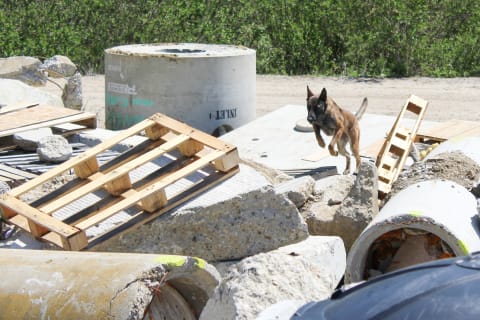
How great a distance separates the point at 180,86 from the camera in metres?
9.64

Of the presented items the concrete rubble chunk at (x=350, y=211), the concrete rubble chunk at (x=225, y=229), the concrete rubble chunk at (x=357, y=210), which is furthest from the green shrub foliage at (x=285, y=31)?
the concrete rubble chunk at (x=225, y=229)

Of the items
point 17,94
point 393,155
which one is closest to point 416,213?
point 393,155

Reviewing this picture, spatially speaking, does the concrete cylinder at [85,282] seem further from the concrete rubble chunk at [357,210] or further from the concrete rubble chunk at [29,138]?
the concrete rubble chunk at [29,138]

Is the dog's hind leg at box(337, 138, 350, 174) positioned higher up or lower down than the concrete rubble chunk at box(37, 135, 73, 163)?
lower down

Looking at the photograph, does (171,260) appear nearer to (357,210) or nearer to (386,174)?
(357,210)

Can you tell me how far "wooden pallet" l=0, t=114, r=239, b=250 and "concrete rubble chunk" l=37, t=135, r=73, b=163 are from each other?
2.44 ft

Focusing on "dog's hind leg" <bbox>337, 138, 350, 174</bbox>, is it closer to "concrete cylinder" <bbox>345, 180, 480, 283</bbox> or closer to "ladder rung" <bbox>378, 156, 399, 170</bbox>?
"ladder rung" <bbox>378, 156, 399, 170</bbox>

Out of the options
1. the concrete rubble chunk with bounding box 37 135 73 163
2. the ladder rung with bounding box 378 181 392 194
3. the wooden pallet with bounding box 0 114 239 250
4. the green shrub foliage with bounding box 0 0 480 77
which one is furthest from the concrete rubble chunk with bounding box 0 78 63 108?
the green shrub foliage with bounding box 0 0 480 77

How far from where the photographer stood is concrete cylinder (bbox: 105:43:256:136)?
9.64m

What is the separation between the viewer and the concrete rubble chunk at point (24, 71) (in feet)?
41.2

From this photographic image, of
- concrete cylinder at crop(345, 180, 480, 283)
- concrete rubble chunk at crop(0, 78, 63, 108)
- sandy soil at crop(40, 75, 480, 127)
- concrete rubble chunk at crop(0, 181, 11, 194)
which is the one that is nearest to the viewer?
concrete cylinder at crop(345, 180, 480, 283)

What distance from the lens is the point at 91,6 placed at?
703 inches

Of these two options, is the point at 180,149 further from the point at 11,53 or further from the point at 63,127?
the point at 11,53

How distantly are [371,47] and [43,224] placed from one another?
497 inches
